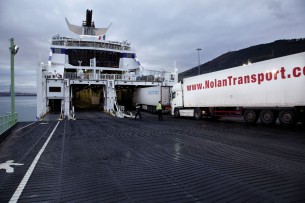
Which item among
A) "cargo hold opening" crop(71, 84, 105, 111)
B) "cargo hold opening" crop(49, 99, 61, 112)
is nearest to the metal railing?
"cargo hold opening" crop(49, 99, 61, 112)

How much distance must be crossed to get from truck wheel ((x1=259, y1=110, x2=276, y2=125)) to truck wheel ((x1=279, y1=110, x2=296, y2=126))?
0.55 meters

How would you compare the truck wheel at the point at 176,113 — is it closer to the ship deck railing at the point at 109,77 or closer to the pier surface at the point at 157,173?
the ship deck railing at the point at 109,77

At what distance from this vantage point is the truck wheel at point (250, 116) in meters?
15.1

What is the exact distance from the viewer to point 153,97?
95.7 ft

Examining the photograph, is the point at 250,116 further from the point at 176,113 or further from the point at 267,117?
the point at 176,113

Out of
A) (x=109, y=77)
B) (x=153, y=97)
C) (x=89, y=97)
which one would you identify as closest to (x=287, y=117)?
(x=153, y=97)

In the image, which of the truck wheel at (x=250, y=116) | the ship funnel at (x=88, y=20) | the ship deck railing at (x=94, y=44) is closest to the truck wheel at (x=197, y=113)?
the truck wheel at (x=250, y=116)

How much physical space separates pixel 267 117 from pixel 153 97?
54.0 feet

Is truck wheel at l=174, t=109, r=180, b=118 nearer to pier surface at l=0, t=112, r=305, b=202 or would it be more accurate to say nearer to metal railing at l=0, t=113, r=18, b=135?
metal railing at l=0, t=113, r=18, b=135

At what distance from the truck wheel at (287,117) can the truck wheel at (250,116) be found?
5.88ft

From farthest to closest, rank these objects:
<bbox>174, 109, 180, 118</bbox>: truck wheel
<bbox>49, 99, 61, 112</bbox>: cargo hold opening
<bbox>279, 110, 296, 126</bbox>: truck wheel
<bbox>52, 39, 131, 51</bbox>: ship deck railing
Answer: <bbox>52, 39, 131, 51</bbox>: ship deck railing
<bbox>49, 99, 61, 112</bbox>: cargo hold opening
<bbox>174, 109, 180, 118</bbox>: truck wheel
<bbox>279, 110, 296, 126</bbox>: truck wheel

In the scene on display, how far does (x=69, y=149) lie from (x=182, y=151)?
4.13 meters

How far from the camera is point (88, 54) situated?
123 feet

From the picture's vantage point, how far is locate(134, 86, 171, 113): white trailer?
27641mm
